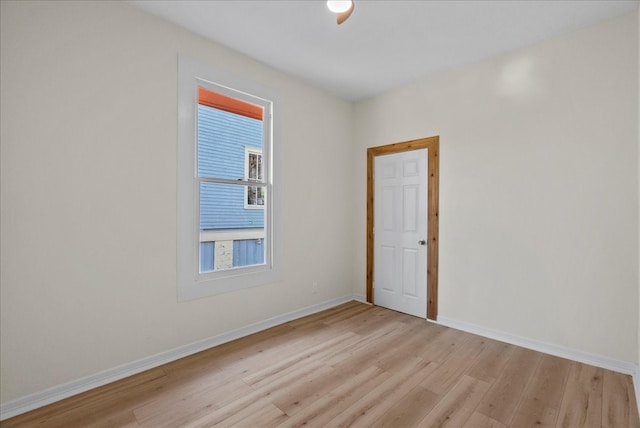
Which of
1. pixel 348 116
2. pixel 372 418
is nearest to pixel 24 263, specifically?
pixel 372 418

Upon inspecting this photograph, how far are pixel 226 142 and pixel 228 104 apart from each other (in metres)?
0.39

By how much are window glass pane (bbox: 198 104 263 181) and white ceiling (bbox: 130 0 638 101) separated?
68cm

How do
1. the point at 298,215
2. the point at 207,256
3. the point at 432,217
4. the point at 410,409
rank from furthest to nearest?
the point at 298,215
the point at 432,217
the point at 207,256
the point at 410,409

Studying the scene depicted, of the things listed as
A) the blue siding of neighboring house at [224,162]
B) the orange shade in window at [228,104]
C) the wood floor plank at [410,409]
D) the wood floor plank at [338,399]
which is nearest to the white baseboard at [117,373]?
the blue siding of neighboring house at [224,162]

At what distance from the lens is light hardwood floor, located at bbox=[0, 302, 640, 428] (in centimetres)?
193

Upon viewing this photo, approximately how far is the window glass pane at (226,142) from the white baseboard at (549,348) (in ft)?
8.93

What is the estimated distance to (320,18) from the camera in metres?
2.56

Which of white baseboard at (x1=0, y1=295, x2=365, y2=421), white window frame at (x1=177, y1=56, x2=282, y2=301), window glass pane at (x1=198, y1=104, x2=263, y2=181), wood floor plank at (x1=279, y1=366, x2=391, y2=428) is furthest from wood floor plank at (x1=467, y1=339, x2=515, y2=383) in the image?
window glass pane at (x1=198, y1=104, x2=263, y2=181)

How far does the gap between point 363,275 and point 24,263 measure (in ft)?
11.5

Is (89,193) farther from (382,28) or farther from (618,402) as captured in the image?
(618,402)

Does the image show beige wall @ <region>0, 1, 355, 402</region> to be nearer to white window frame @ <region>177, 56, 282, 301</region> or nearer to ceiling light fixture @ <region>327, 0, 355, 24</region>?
white window frame @ <region>177, 56, 282, 301</region>

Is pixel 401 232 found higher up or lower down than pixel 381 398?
higher up

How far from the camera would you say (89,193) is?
2.22 metres

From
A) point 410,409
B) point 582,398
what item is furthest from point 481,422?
point 582,398
